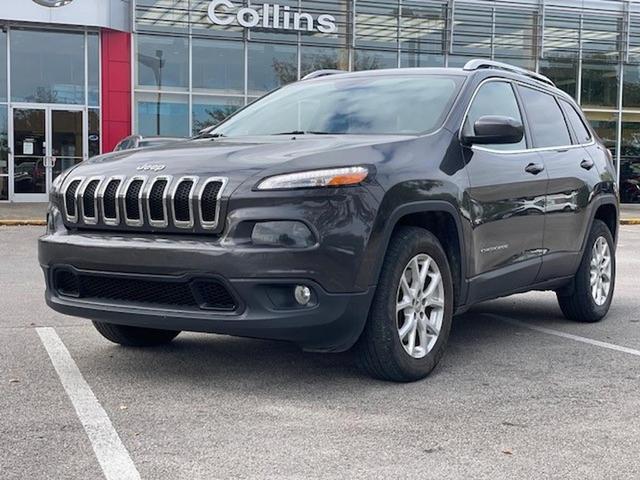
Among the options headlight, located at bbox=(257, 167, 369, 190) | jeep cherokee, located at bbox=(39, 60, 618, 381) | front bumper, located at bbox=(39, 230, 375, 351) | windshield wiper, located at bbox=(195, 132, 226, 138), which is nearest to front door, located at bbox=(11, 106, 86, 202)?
windshield wiper, located at bbox=(195, 132, 226, 138)

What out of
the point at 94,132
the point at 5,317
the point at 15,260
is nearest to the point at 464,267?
the point at 5,317

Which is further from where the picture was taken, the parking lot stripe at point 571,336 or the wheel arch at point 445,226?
the parking lot stripe at point 571,336

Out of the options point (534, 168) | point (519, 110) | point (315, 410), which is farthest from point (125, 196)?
point (519, 110)

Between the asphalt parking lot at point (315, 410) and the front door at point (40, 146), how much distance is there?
16.8 meters

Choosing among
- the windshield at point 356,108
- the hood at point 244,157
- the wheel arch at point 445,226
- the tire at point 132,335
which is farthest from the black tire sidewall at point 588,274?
the tire at point 132,335

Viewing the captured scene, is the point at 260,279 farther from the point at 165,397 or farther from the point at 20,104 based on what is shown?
the point at 20,104

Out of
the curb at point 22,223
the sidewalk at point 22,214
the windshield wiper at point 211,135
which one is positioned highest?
the windshield wiper at point 211,135

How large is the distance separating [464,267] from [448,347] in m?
0.83

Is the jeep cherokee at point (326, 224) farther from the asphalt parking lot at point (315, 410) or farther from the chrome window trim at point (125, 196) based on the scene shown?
the asphalt parking lot at point (315, 410)

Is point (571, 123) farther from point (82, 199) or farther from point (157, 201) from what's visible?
point (82, 199)

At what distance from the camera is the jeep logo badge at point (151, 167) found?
4.28 meters

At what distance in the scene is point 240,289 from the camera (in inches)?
158

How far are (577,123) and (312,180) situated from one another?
3.41 meters

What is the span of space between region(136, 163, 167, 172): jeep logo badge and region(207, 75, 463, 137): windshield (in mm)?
1117
